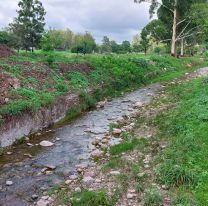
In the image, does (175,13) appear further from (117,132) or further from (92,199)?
(92,199)

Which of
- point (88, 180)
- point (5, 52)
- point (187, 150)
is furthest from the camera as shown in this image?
point (5, 52)

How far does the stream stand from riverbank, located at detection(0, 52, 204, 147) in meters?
0.77

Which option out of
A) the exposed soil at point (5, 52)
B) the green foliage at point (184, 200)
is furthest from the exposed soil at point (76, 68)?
the green foliage at point (184, 200)

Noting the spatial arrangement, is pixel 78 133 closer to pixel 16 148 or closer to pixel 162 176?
pixel 16 148

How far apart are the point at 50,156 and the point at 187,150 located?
15.2ft

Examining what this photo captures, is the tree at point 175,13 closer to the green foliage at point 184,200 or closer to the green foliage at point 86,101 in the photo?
the green foliage at point 86,101

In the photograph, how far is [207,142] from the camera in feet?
34.1

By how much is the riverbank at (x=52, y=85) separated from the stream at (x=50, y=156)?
2.52ft

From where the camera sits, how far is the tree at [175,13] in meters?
42.3

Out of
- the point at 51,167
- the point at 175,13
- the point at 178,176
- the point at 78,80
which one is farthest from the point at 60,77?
the point at 175,13

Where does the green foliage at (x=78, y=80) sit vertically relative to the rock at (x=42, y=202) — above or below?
above

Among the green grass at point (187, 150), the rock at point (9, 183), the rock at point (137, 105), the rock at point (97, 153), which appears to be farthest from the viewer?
the rock at point (137, 105)

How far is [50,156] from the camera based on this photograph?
11562 mm

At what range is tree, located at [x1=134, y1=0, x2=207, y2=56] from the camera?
42.3 metres
